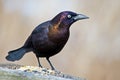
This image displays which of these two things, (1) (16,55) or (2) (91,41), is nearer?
(1) (16,55)

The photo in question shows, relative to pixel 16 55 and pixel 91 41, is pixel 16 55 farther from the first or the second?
pixel 91 41

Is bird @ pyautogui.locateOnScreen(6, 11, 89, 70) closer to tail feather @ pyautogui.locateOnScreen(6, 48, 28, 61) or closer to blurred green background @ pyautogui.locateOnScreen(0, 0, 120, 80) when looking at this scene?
tail feather @ pyautogui.locateOnScreen(6, 48, 28, 61)

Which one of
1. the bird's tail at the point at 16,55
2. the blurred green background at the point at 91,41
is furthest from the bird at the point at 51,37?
the blurred green background at the point at 91,41

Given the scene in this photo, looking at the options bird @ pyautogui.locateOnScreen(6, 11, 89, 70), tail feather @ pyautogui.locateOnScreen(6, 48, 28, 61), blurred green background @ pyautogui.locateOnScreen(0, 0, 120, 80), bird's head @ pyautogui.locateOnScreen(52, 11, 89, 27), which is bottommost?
blurred green background @ pyautogui.locateOnScreen(0, 0, 120, 80)

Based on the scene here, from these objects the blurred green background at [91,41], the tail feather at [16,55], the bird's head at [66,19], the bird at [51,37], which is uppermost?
the bird's head at [66,19]

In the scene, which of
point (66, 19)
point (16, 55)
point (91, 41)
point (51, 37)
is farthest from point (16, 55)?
point (91, 41)

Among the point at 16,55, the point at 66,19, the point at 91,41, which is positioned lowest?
the point at 91,41

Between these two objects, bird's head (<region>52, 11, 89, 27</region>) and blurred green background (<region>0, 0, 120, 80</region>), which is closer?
bird's head (<region>52, 11, 89, 27</region>)

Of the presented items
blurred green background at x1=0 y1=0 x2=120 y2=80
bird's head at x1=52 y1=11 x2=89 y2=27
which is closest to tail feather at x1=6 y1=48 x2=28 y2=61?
bird's head at x1=52 y1=11 x2=89 y2=27

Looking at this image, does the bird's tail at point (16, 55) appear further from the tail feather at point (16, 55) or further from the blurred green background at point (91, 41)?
the blurred green background at point (91, 41)

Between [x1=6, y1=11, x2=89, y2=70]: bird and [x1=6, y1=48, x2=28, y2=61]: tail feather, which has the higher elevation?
[x1=6, y1=11, x2=89, y2=70]: bird
